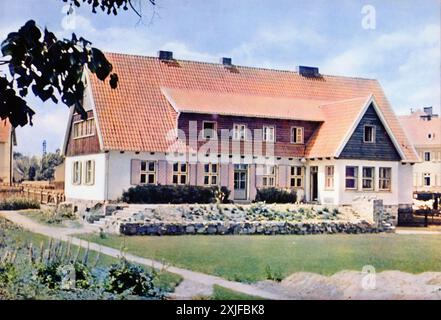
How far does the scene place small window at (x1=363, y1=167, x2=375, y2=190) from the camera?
31.4 ft

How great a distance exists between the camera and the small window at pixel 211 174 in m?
7.61

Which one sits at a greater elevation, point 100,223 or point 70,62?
point 70,62

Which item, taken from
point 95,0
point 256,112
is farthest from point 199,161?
point 95,0

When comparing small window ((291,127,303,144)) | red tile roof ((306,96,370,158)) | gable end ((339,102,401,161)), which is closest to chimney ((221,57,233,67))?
red tile roof ((306,96,370,158))

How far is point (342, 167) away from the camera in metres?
9.94

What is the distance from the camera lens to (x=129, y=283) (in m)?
4.96

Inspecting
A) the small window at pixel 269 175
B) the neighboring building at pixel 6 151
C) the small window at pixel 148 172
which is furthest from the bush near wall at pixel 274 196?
the neighboring building at pixel 6 151

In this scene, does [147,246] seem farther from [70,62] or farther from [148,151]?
[70,62]

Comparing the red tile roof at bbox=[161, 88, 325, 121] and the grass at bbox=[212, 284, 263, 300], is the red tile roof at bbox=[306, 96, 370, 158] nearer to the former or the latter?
the red tile roof at bbox=[161, 88, 325, 121]

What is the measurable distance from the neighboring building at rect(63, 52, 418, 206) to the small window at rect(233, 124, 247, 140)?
0.02 metres

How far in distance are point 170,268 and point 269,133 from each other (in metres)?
3.19

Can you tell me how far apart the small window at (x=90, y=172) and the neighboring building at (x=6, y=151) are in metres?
0.90

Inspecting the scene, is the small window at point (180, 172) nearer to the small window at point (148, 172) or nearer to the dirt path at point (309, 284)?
the small window at point (148, 172)

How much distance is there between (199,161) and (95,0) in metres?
3.67
